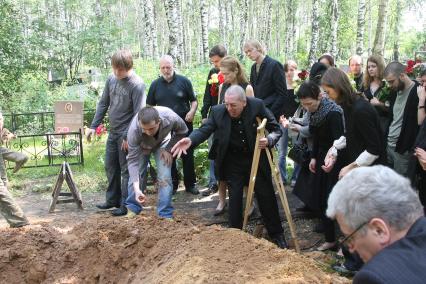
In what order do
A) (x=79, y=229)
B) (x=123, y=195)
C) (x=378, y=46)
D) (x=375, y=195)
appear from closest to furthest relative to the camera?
(x=375, y=195) → (x=79, y=229) → (x=123, y=195) → (x=378, y=46)

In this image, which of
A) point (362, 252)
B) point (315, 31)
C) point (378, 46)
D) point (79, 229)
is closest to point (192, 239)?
point (79, 229)

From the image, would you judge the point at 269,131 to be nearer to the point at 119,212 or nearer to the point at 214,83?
the point at 214,83

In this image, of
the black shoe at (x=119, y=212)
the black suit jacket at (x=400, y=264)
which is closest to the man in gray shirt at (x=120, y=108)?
the black shoe at (x=119, y=212)

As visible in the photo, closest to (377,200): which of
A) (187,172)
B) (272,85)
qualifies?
(272,85)

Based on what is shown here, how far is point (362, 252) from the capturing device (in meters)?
1.95

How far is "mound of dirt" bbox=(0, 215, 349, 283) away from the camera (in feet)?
12.1

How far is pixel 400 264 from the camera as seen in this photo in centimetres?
171

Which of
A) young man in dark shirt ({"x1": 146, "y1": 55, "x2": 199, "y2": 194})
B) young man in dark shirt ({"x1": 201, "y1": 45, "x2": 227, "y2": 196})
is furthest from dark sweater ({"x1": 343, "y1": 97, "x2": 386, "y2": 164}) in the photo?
young man in dark shirt ({"x1": 146, "y1": 55, "x2": 199, "y2": 194})

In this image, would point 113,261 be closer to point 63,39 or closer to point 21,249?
point 21,249

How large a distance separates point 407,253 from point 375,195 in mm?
244

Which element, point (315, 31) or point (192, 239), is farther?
point (315, 31)

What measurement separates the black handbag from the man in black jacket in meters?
0.55

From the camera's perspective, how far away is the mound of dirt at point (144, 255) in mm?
3686

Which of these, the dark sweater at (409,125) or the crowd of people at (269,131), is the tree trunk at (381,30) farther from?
the dark sweater at (409,125)
